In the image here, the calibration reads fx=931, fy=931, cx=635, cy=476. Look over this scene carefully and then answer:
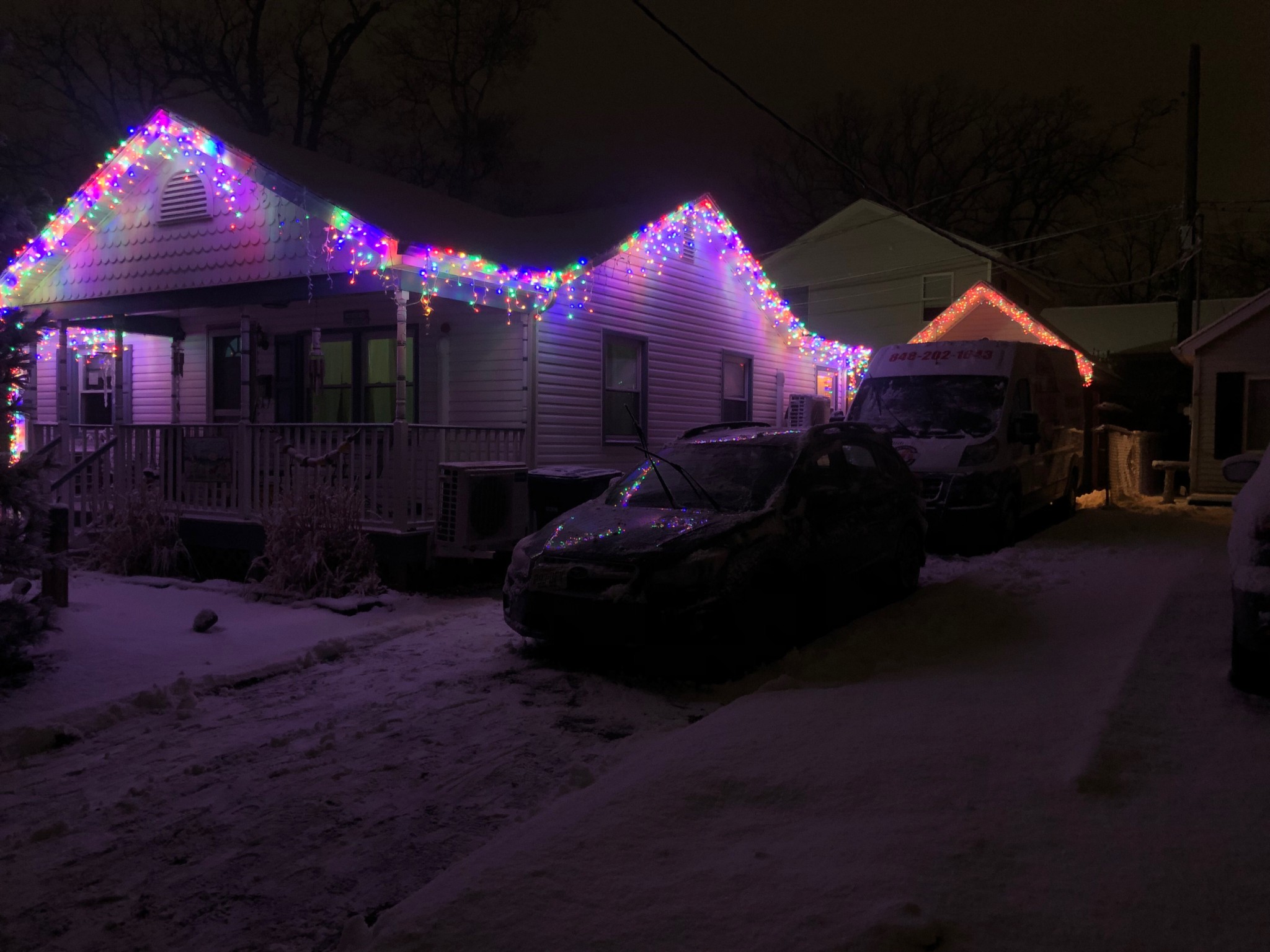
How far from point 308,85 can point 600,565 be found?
30.5 meters

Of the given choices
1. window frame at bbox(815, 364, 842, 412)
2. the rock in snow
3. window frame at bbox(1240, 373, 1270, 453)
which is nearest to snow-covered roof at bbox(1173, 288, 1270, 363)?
window frame at bbox(1240, 373, 1270, 453)

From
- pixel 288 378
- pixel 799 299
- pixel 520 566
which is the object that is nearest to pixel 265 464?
pixel 288 378

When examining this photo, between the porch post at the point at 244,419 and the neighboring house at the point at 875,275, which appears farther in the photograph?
the neighboring house at the point at 875,275

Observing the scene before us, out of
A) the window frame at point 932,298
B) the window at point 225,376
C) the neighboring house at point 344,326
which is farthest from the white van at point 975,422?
the window frame at point 932,298

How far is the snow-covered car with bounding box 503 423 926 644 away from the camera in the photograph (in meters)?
6.03

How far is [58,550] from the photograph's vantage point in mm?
7719

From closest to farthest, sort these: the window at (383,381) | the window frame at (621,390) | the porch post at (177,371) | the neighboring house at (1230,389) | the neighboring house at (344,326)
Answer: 1. the neighboring house at (344,326)
2. the window at (383,381)
3. the window frame at (621,390)
4. the porch post at (177,371)
5. the neighboring house at (1230,389)

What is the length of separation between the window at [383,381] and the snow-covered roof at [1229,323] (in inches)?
598

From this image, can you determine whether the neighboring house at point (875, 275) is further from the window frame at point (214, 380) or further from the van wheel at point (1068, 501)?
the window frame at point (214, 380)

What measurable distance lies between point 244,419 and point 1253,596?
40.2 feet

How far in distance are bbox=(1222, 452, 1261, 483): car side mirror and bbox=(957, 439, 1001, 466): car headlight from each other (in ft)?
15.4

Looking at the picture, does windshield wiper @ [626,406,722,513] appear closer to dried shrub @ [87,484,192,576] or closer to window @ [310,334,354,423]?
dried shrub @ [87,484,192,576]

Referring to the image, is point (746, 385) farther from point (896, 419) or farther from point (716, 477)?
point (716, 477)

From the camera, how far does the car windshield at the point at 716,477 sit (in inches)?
273
